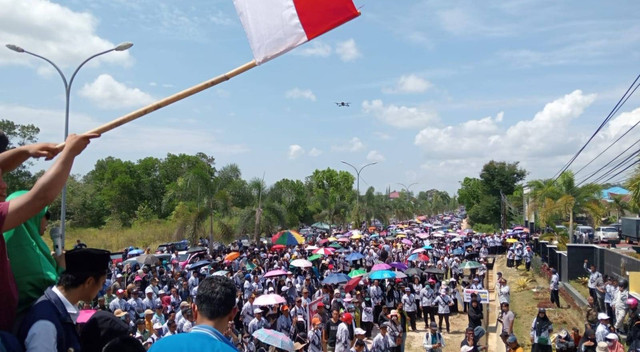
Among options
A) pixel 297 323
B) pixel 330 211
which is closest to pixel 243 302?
pixel 297 323

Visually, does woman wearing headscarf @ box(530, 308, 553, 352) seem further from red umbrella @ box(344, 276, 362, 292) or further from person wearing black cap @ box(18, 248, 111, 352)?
person wearing black cap @ box(18, 248, 111, 352)

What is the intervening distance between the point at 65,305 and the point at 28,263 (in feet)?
0.92

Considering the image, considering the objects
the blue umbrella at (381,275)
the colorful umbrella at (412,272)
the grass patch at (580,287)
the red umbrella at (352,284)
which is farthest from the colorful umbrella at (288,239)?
the grass patch at (580,287)

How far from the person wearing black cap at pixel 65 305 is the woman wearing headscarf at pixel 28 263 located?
10cm

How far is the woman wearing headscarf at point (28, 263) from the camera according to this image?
2418 millimetres

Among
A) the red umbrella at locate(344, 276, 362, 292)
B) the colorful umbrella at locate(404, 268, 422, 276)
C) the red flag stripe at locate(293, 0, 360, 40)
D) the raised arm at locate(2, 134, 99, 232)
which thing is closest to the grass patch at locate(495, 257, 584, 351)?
the colorful umbrella at locate(404, 268, 422, 276)

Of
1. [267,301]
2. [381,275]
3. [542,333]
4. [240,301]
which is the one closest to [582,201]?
[381,275]

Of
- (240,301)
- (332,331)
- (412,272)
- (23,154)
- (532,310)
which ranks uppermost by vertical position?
(23,154)

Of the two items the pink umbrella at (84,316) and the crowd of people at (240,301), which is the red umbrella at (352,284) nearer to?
the crowd of people at (240,301)

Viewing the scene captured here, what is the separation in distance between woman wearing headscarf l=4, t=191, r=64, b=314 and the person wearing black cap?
101 millimetres

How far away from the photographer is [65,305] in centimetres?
237

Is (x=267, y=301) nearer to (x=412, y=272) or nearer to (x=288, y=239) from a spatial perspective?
(x=412, y=272)

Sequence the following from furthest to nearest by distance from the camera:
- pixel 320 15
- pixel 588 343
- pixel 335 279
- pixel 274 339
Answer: pixel 335 279 → pixel 588 343 → pixel 274 339 → pixel 320 15

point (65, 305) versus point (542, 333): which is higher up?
point (65, 305)
